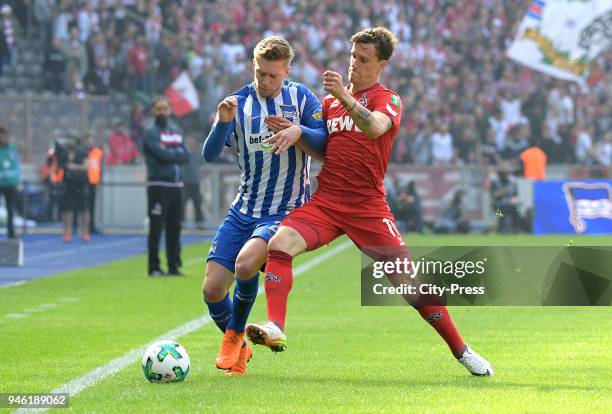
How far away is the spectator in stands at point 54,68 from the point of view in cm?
3027

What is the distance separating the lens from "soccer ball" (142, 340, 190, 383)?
7316mm

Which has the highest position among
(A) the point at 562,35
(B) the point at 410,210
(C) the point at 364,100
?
(A) the point at 562,35

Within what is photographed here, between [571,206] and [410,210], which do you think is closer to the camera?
[571,206]

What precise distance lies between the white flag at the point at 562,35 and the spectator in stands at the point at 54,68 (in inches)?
404

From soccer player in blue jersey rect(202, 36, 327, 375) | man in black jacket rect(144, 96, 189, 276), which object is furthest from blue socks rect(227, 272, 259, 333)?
man in black jacket rect(144, 96, 189, 276)

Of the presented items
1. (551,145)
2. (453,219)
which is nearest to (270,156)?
(453,219)

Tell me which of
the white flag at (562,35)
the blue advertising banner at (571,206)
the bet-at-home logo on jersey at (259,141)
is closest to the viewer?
the bet-at-home logo on jersey at (259,141)

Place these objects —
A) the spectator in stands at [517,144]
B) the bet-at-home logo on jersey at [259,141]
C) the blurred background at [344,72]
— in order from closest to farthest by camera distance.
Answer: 1. the bet-at-home logo on jersey at [259,141]
2. the blurred background at [344,72]
3. the spectator in stands at [517,144]

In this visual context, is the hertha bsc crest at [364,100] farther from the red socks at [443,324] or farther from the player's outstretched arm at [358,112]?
the red socks at [443,324]

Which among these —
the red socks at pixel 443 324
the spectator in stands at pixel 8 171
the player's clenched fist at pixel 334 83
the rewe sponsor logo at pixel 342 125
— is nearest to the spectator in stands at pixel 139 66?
the spectator in stands at pixel 8 171

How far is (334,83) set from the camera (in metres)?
7.14

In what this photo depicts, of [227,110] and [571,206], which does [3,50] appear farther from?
[227,110]

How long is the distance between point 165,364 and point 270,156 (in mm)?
1456

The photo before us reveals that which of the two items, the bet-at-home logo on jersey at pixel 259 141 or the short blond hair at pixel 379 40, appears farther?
the bet-at-home logo on jersey at pixel 259 141
